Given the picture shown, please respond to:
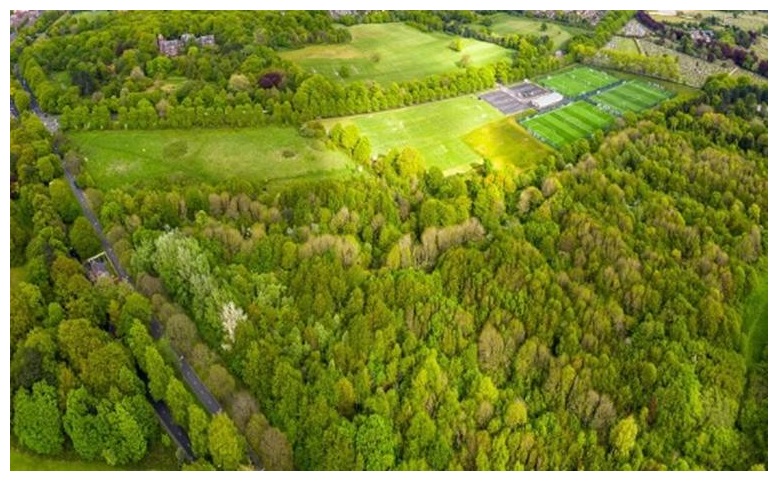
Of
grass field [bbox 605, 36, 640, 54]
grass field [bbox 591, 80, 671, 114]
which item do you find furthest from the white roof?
grass field [bbox 605, 36, 640, 54]

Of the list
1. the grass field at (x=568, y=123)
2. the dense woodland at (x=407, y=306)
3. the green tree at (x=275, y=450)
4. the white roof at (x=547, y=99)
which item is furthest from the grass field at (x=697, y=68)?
the green tree at (x=275, y=450)

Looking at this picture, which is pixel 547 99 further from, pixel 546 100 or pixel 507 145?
pixel 507 145

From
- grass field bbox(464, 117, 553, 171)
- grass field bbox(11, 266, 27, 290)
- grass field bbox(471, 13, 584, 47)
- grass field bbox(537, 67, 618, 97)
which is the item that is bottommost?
grass field bbox(11, 266, 27, 290)

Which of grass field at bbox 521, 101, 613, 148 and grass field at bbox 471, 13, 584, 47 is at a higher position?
grass field at bbox 471, 13, 584, 47

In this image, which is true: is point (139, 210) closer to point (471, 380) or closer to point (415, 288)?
point (415, 288)

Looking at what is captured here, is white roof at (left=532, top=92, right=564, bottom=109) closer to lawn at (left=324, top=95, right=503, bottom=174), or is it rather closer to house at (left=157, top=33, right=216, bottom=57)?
lawn at (left=324, top=95, right=503, bottom=174)

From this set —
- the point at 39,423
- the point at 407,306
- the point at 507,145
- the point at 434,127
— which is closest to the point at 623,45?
the point at 507,145

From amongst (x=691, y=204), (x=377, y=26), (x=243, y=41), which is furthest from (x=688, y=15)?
(x=243, y=41)

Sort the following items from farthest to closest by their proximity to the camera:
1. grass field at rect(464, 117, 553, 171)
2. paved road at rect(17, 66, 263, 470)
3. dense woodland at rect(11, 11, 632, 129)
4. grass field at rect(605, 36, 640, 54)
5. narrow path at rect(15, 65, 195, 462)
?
grass field at rect(605, 36, 640, 54) < dense woodland at rect(11, 11, 632, 129) < grass field at rect(464, 117, 553, 171) < narrow path at rect(15, 65, 195, 462) < paved road at rect(17, 66, 263, 470)
